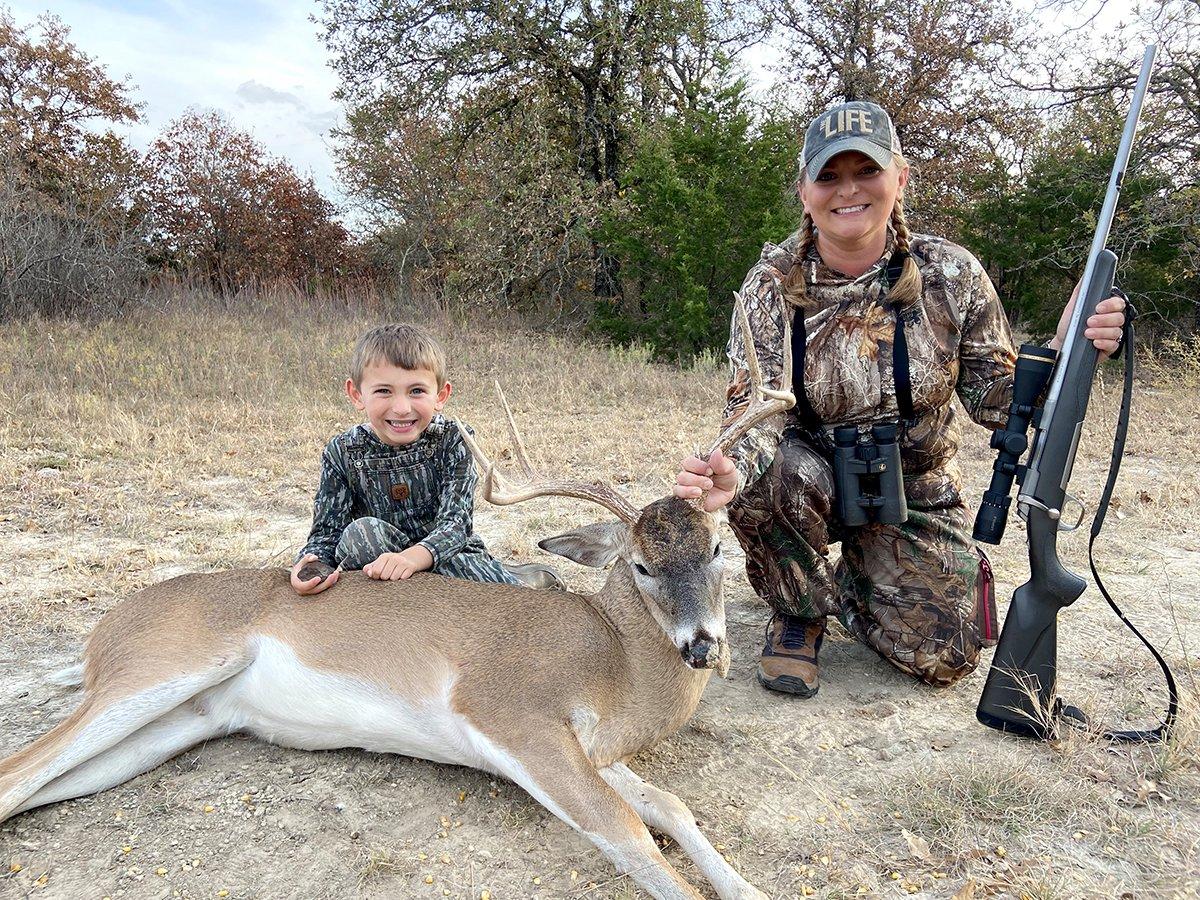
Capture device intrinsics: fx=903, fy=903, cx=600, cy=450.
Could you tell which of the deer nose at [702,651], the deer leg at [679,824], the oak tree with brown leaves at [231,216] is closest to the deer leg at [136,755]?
the deer leg at [679,824]

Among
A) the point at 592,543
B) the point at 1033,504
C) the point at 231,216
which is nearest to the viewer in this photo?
the point at 1033,504

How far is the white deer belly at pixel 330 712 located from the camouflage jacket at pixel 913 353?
5.73ft

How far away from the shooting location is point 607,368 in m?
11.9

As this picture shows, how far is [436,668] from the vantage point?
3.16 m

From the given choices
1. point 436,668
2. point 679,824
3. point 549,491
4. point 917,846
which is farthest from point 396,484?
point 917,846

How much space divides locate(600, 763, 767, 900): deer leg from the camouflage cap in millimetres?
2510

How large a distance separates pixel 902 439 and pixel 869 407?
22 cm

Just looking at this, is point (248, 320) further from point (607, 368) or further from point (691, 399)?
point (691, 399)

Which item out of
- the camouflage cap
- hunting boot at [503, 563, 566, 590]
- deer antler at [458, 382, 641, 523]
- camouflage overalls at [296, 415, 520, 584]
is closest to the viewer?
deer antler at [458, 382, 641, 523]

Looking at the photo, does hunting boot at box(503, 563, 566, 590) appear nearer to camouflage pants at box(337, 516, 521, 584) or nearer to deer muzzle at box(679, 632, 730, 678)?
camouflage pants at box(337, 516, 521, 584)

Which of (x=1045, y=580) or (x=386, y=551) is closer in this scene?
(x=1045, y=580)

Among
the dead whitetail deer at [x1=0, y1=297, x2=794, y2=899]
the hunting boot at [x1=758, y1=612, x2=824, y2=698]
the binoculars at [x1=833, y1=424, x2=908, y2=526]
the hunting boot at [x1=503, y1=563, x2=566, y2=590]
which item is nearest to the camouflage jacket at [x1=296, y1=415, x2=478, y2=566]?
the hunting boot at [x1=503, y1=563, x2=566, y2=590]

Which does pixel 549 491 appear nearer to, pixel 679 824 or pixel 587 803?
pixel 587 803

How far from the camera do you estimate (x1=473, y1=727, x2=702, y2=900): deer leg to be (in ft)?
8.48
